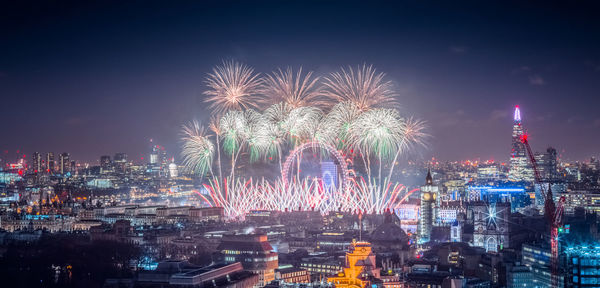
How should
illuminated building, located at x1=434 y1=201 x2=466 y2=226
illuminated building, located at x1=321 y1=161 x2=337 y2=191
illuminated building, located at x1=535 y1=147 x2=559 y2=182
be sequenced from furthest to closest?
1. illuminated building, located at x1=535 y1=147 x2=559 y2=182
2. illuminated building, located at x1=321 y1=161 x2=337 y2=191
3. illuminated building, located at x1=434 y1=201 x2=466 y2=226

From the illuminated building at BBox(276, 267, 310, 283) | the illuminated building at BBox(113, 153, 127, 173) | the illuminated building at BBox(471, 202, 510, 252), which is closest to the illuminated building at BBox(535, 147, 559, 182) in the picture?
the illuminated building at BBox(471, 202, 510, 252)

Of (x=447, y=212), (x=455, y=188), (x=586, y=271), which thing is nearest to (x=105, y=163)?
(x=455, y=188)

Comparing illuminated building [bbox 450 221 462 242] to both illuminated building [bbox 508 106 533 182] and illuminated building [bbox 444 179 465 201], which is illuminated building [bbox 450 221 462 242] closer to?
illuminated building [bbox 444 179 465 201]

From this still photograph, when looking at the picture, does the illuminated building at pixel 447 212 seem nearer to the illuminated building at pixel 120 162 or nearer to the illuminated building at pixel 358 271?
the illuminated building at pixel 358 271

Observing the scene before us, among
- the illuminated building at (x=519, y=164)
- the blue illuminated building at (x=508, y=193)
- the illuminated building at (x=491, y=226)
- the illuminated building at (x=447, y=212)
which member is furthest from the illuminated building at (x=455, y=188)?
the illuminated building at (x=491, y=226)

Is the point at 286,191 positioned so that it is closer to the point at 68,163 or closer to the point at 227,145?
the point at 227,145

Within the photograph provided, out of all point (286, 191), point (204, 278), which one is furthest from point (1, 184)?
point (204, 278)
